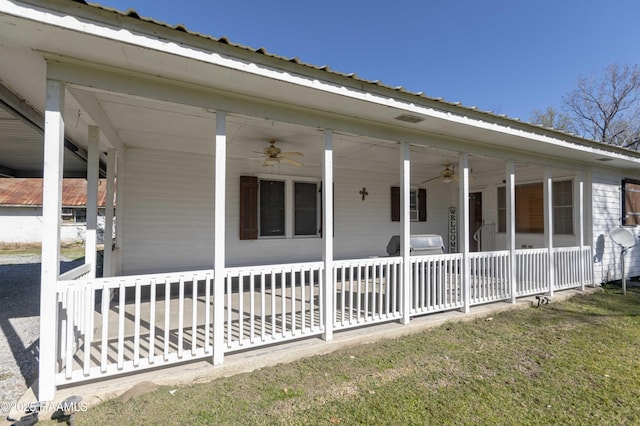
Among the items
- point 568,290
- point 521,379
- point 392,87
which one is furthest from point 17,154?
point 568,290

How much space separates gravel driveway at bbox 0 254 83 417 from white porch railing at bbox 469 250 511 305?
512 cm

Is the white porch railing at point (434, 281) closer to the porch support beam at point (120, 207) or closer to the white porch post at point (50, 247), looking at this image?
the white porch post at point (50, 247)

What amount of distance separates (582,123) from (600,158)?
18.2 m

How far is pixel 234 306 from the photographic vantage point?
181 inches

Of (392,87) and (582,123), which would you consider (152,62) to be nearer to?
(392,87)

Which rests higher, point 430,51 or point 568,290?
point 430,51

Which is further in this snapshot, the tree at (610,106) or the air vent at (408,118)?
the tree at (610,106)

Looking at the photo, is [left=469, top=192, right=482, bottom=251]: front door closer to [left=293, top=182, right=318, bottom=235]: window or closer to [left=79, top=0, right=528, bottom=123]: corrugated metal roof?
[left=293, top=182, right=318, bottom=235]: window

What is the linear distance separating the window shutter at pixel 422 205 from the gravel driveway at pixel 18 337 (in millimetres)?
7584

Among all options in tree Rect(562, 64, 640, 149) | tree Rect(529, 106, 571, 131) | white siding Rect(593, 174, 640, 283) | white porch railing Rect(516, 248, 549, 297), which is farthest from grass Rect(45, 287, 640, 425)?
tree Rect(562, 64, 640, 149)

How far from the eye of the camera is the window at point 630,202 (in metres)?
6.75

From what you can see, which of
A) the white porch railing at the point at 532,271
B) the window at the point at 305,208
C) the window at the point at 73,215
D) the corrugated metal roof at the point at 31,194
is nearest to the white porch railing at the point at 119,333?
the window at the point at 305,208

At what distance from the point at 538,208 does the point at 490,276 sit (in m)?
3.34

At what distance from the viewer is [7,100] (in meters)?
2.88
